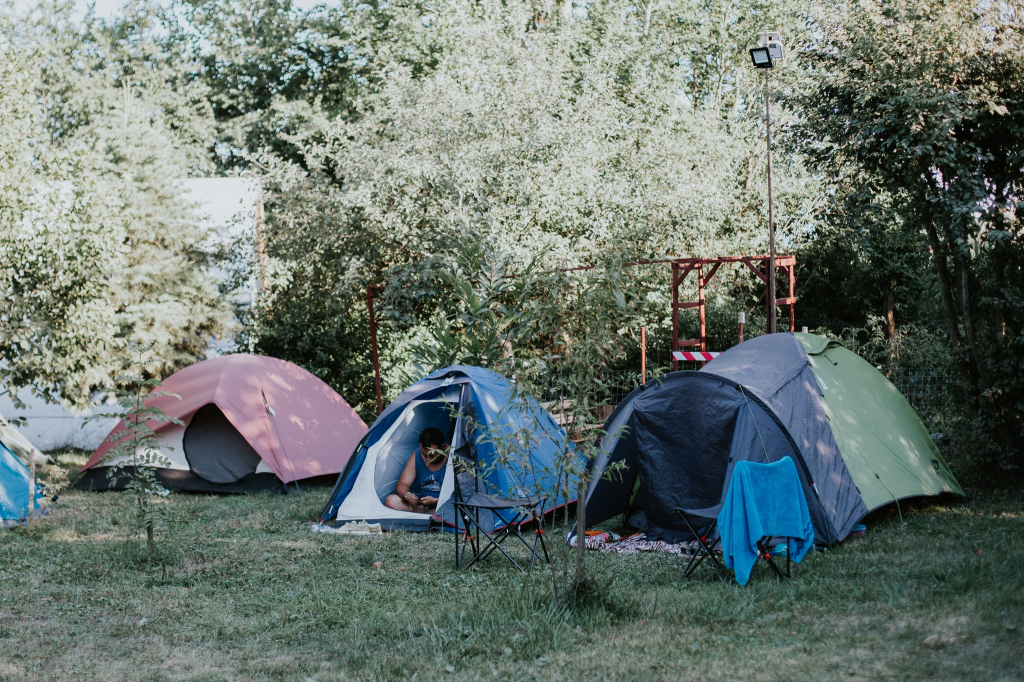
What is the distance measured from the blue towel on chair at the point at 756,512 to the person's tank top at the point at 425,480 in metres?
3.09

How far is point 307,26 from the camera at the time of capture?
19516 mm

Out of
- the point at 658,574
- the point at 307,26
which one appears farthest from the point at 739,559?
the point at 307,26

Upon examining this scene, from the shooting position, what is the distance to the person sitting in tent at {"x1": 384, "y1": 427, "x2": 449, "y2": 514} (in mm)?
7185

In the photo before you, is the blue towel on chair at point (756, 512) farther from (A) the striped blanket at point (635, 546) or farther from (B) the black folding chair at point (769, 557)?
(A) the striped blanket at point (635, 546)

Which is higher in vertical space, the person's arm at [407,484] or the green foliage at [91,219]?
the green foliage at [91,219]

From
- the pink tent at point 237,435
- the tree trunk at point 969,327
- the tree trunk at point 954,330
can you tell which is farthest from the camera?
the pink tent at point 237,435

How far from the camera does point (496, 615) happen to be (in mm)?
4391

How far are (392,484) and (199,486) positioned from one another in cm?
232

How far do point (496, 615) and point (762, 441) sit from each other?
2426mm

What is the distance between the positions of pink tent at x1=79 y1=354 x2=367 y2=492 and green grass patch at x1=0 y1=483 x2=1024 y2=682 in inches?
93.3

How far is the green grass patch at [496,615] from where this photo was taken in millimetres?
3746

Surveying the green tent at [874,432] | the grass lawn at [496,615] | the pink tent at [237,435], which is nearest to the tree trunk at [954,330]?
the green tent at [874,432]

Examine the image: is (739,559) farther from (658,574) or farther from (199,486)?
(199,486)

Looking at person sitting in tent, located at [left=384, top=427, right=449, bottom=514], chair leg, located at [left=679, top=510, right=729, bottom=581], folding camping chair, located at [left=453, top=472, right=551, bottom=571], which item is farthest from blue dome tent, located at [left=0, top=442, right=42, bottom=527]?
chair leg, located at [left=679, top=510, right=729, bottom=581]
